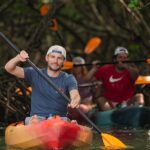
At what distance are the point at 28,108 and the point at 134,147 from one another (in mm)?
3416

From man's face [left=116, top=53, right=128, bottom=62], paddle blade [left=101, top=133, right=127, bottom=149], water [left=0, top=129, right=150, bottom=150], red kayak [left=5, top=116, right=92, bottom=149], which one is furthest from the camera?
man's face [left=116, top=53, right=128, bottom=62]

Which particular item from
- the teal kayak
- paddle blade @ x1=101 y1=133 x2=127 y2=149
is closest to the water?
paddle blade @ x1=101 y1=133 x2=127 y2=149

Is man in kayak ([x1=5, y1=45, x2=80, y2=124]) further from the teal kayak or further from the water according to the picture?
the teal kayak

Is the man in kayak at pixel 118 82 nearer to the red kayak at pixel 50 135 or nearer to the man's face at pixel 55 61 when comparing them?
the man's face at pixel 55 61

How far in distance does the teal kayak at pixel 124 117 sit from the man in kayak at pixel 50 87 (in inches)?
150

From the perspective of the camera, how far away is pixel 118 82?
1564 cm

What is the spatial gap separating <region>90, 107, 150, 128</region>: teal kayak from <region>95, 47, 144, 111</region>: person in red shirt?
47 cm

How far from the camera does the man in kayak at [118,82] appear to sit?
1547 centimetres

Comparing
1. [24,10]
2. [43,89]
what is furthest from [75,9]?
[43,89]

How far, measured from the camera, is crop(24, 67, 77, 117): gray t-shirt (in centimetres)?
1131

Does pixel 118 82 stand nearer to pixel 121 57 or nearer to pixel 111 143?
pixel 121 57

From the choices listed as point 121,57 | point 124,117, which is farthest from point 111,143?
point 121,57

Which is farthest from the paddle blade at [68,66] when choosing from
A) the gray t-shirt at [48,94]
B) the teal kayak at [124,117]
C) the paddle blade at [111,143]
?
the paddle blade at [111,143]

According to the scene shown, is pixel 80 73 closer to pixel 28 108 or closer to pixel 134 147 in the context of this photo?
pixel 28 108
